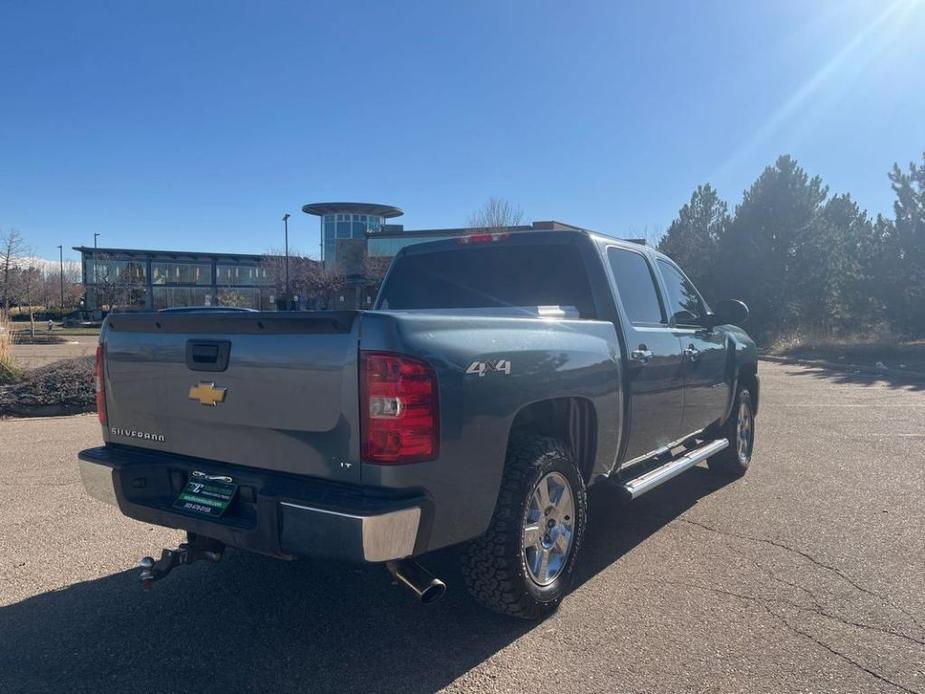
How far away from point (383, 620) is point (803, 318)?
2993 cm

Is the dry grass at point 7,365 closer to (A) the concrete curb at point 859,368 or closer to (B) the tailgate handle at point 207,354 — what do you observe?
(B) the tailgate handle at point 207,354

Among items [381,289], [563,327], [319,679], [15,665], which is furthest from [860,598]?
[15,665]

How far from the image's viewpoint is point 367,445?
293cm

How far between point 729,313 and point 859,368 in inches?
641

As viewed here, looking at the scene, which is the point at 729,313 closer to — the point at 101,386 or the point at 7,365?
the point at 101,386

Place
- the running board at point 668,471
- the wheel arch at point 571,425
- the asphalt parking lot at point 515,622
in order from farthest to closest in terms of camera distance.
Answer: the running board at point 668,471 → the wheel arch at point 571,425 → the asphalt parking lot at point 515,622

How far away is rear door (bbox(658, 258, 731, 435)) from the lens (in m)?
5.52

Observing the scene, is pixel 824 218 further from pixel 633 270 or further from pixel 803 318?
pixel 633 270

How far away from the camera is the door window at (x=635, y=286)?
494 cm

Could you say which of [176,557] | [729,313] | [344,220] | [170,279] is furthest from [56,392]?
[170,279]

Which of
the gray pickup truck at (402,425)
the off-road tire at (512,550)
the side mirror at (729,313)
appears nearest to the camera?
the gray pickup truck at (402,425)

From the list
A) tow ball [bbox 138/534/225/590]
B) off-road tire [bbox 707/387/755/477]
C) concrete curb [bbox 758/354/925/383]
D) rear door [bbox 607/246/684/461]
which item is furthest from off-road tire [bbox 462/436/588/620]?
concrete curb [bbox 758/354/925/383]

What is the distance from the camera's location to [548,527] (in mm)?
3826

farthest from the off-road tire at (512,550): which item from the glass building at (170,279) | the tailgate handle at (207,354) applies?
the glass building at (170,279)
